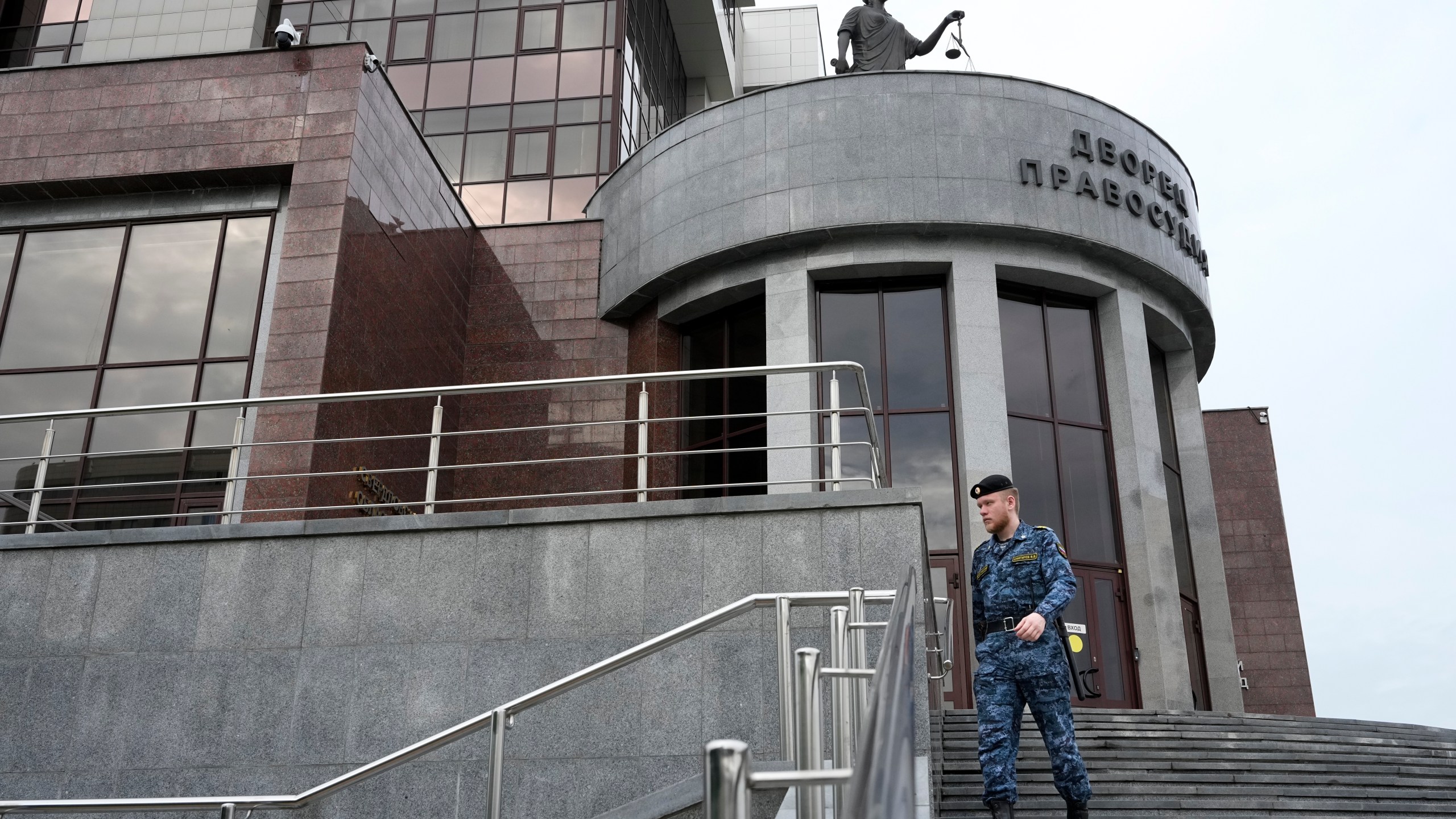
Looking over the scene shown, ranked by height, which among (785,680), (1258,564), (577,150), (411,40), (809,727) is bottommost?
(809,727)

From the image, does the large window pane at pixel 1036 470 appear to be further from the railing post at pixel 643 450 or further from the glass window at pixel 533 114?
the glass window at pixel 533 114

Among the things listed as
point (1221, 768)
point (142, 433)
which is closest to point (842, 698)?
point (1221, 768)

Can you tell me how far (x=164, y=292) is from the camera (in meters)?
14.3

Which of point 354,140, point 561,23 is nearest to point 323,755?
point 354,140

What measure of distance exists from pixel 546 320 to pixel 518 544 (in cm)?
879

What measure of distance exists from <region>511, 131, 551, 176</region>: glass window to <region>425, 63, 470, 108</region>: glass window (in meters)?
1.41

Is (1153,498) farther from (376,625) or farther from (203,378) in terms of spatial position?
(203,378)

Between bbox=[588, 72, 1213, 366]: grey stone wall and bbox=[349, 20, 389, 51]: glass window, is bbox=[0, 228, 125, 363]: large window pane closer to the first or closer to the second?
bbox=[588, 72, 1213, 366]: grey stone wall

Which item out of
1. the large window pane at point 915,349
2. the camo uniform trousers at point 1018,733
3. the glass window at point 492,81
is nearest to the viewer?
the camo uniform trousers at point 1018,733

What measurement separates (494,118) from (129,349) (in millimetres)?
9154

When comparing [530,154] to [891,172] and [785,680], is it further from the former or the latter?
[785,680]

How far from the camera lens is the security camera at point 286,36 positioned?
13.9 meters

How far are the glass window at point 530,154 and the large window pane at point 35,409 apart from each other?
29.7 ft

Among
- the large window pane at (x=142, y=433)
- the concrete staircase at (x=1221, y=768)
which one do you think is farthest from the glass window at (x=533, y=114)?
the concrete staircase at (x=1221, y=768)
